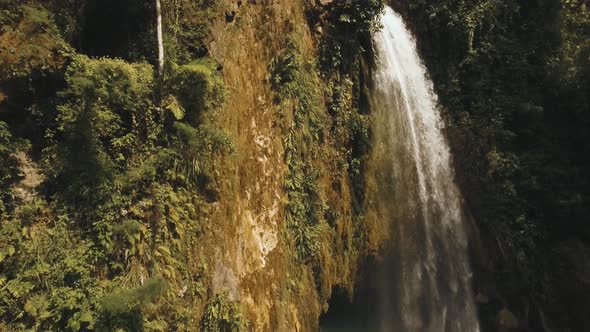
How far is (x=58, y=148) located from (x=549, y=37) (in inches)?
554

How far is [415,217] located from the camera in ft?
37.5

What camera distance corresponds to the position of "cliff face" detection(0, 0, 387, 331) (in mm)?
5730

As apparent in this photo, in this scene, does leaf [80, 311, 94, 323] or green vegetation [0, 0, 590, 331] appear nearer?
leaf [80, 311, 94, 323]

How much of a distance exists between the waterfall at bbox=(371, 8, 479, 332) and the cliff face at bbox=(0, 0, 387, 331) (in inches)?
94.1

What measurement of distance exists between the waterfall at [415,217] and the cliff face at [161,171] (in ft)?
7.84

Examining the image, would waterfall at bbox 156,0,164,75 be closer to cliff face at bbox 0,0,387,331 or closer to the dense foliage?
cliff face at bbox 0,0,387,331

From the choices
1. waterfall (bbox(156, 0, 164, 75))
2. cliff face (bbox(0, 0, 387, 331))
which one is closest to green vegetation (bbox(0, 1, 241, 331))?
cliff face (bbox(0, 0, 387, 331))

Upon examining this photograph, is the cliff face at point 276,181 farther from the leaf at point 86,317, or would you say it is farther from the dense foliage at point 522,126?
the dense foliage at point 522,126

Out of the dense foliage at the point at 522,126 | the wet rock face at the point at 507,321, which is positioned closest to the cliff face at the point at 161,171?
the wet rock face at the point at 507,321

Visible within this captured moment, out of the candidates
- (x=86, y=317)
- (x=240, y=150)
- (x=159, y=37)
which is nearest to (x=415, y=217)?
(x=240, y=150)

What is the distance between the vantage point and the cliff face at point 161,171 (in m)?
5.73

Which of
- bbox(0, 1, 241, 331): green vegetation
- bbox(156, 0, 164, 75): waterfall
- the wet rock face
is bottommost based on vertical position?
the wet rock face

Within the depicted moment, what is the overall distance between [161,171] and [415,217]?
725cm

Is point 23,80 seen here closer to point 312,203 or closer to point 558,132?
point 312,203
